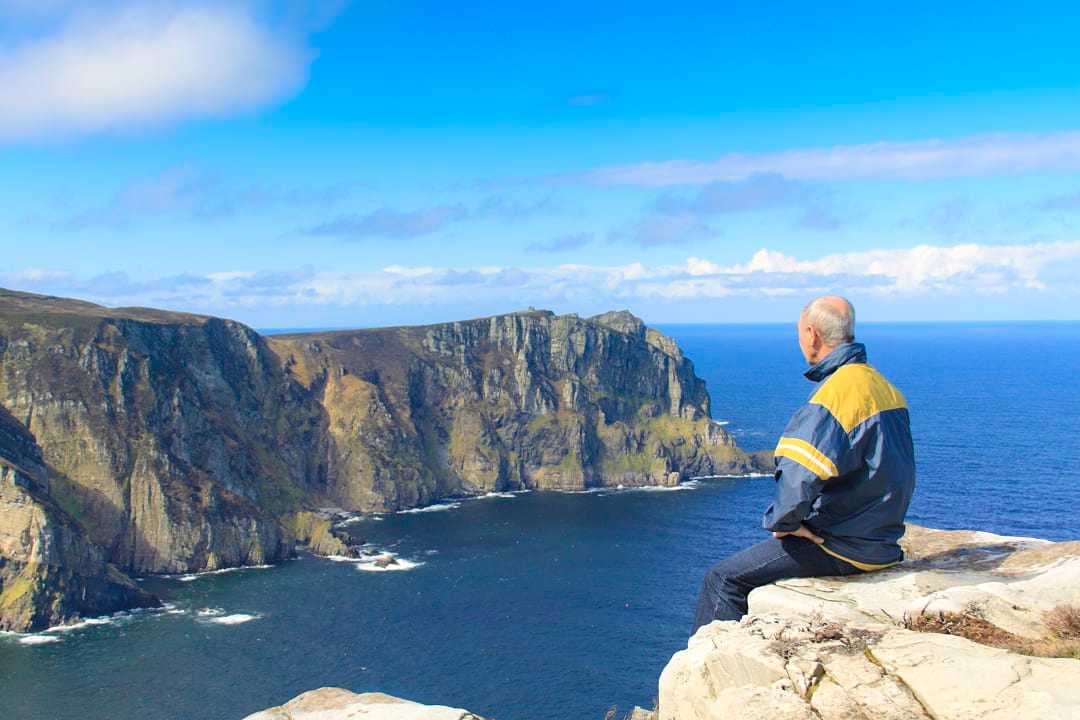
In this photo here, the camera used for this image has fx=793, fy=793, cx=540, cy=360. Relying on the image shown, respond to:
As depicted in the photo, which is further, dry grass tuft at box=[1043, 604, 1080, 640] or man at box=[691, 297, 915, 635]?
man at box=[691, 297, 915, 635]

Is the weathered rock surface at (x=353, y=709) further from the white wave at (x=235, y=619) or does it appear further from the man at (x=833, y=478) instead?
the white wave at (x=235, y=619)

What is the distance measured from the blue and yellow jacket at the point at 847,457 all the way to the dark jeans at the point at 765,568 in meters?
0.57

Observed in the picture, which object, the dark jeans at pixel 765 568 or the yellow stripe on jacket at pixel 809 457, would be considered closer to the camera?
the yellow stripe on jacket at pixel 809 457

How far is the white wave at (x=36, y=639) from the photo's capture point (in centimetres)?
9956

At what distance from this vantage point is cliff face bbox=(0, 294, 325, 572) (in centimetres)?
13788

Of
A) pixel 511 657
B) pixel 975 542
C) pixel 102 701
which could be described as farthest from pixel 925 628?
pixel 102 701

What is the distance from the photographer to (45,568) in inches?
4326

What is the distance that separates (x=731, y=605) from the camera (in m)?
12.8

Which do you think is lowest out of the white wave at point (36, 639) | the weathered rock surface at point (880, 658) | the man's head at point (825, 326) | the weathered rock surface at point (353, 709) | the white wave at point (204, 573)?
the white wave at point (204, 573)

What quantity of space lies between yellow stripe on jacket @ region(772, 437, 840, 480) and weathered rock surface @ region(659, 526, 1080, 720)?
214cm

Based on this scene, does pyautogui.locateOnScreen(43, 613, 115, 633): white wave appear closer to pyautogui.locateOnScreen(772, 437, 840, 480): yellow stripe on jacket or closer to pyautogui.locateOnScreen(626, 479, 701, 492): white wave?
pyautogui.locateOnScreen(772, 437, 840, 480): yellow stripe on jacket

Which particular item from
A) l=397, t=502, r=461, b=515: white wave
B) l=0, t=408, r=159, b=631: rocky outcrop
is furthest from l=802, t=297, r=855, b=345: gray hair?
l=397, t=502, r=461, b=515: white wave

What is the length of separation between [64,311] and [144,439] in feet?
141

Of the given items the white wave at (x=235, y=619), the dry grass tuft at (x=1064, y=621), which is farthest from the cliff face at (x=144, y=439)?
the dry grass tuft at (x=1064, y=621)
